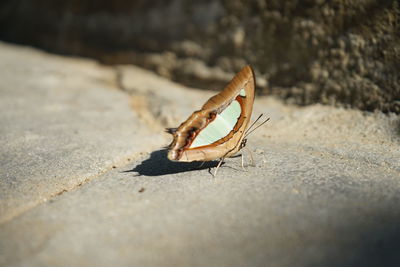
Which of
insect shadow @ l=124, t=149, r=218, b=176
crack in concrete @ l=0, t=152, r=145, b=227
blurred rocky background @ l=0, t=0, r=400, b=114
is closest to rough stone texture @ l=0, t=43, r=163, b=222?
crack in concrete @ l=0, t=152, r=145, b=227

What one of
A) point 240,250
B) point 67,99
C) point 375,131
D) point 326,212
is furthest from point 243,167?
point 67,99

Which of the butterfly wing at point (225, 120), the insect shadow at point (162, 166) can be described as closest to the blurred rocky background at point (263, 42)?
the butterfly wing at point (225, 120)

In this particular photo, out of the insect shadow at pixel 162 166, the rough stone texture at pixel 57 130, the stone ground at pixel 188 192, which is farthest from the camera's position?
the insect shadow at pixel 162 166

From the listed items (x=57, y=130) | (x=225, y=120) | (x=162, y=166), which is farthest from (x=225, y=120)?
(x=57, y=130)

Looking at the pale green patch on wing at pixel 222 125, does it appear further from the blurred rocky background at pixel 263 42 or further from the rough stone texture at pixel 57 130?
the blurred rocky background at pixel 263 42

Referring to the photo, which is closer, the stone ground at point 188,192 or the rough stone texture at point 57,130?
the stone ground at point 188,192

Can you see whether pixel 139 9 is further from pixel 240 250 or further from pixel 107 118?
pixel 240 250

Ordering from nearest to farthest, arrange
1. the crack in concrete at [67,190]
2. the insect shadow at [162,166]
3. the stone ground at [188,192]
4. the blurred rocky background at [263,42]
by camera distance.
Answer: the stone ground at [188,192]
the crack in concrete at [67,190]
the insect shadow at [162,166]
the blurred rocky background at [263,42]

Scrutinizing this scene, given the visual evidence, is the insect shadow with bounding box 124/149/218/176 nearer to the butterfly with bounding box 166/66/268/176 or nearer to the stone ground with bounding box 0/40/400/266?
the stone ground with bounding box 0/40/400/266
